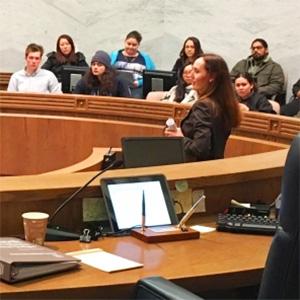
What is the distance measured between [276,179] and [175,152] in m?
0.57

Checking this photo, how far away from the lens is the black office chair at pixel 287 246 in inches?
58.4

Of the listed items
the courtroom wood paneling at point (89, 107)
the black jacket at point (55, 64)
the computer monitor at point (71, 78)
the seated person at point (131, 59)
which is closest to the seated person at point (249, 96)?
the courtroom wood paneling at point (89, 107)

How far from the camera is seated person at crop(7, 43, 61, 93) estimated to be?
7.25m

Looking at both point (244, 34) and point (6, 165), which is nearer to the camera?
point (6, 165)

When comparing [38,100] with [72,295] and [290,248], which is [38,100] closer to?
[72,295]

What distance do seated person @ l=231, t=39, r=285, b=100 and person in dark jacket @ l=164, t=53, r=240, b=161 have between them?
4736mm

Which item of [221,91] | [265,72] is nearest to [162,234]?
[221,91]

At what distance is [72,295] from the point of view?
192cm

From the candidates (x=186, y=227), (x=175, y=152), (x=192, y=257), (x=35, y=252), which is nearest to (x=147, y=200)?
(x=186, y=227)

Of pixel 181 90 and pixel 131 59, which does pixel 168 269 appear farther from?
pixel 131 59

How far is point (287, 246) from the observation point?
1.55m

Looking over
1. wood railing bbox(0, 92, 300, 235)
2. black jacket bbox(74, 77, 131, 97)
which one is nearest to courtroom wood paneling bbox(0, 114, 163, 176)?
wood railing bbox(0, 92, 300, 235)

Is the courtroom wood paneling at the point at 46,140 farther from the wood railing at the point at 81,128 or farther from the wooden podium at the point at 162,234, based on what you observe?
the wooden podium at the point at 162,234

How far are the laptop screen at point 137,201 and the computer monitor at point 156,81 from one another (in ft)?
13.3
